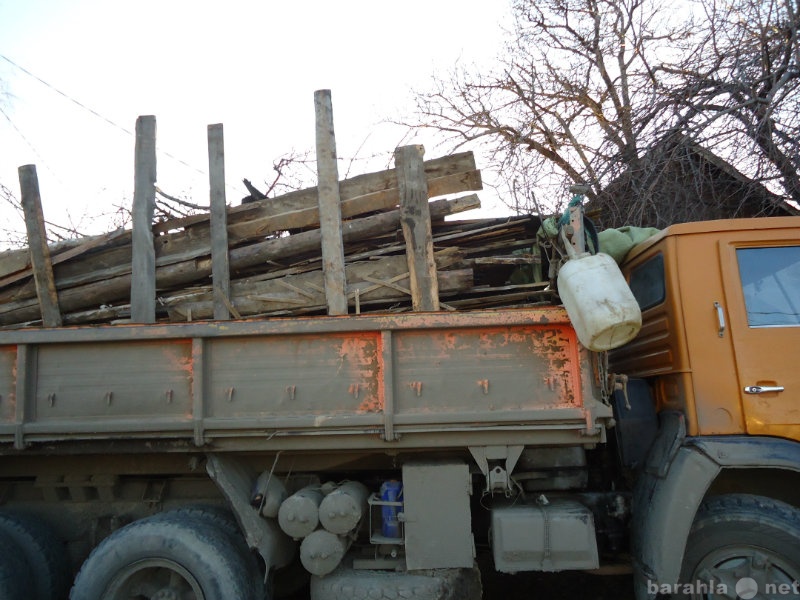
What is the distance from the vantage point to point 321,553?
11.8 ft

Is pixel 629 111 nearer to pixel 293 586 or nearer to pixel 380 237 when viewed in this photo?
pixel 380 237

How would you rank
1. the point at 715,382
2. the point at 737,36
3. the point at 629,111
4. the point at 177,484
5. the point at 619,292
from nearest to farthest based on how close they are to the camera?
the point at 619,292 → the point at 715,382 → the point at 177,484 → the point at 737,36 → the point at 629,111

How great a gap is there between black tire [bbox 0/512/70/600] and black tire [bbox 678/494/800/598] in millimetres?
4051

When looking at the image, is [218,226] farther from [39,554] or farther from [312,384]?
[39,554]

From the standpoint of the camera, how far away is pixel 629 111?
29.8 feet

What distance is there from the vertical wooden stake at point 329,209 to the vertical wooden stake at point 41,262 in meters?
2.21

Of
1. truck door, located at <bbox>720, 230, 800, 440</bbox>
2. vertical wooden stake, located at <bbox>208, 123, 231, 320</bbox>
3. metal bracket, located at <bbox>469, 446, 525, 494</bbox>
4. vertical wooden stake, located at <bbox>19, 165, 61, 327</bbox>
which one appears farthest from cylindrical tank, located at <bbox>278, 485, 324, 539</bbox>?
truck door, located at <bbox>720, 230, 800, 440</bbox>

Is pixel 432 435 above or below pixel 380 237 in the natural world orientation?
below

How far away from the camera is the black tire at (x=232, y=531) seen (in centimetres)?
378

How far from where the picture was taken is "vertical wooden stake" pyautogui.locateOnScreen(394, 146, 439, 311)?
4234mm

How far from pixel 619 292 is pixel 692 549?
164 centimetres

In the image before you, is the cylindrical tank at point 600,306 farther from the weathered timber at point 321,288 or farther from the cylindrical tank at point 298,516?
the cylindrical tank at point 298,516

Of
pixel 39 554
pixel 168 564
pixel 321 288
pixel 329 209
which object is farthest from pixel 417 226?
pixel 39 554

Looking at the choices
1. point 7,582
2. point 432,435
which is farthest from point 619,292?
point 7,582
